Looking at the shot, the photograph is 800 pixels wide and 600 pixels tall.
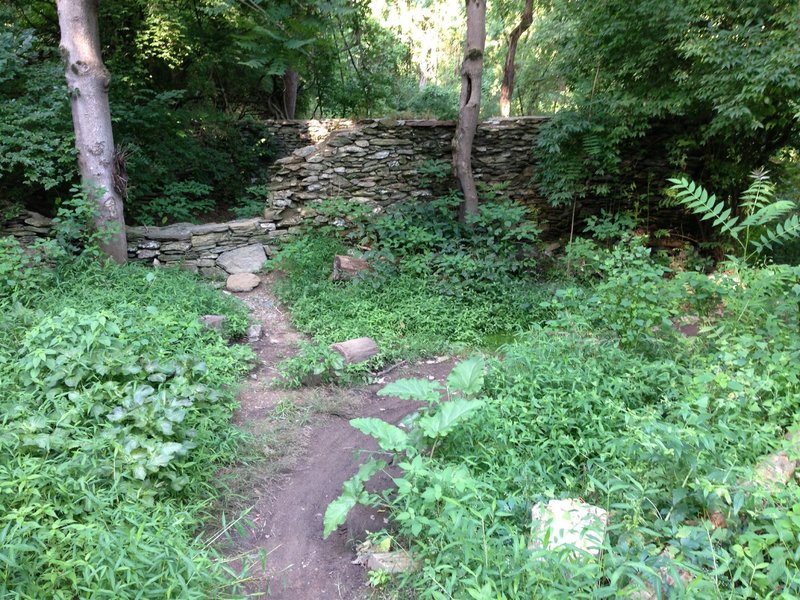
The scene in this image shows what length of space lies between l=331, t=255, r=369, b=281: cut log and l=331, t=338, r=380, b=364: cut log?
1.60 m

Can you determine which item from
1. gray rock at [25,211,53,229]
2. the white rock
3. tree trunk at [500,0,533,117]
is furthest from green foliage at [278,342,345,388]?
tree trunk at [500,0,533,117]

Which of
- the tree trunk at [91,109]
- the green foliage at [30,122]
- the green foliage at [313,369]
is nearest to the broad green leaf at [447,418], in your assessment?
the green foliage at [313,369]

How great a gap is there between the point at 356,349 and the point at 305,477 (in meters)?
1.55

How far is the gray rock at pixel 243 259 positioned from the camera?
701 centimetres

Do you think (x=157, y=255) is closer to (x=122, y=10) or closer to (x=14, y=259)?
(x=14, y=259)

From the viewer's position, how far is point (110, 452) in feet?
8.86

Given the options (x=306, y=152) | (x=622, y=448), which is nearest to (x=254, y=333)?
(x=306, y=152)

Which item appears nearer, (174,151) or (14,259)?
(14,259)

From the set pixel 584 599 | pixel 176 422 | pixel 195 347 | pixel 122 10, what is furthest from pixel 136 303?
pixel 122 10

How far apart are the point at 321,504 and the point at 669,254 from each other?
22.6 ft

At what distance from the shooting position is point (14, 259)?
486 centimetres

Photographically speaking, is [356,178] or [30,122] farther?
[356,178]

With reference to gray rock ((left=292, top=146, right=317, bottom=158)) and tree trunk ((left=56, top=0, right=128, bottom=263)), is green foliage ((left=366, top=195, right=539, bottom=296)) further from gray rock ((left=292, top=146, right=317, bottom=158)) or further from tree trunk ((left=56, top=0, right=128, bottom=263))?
tree trunk ((left=56, top=0, right=128, bottom=263))

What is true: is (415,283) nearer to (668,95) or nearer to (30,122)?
(668,95)
